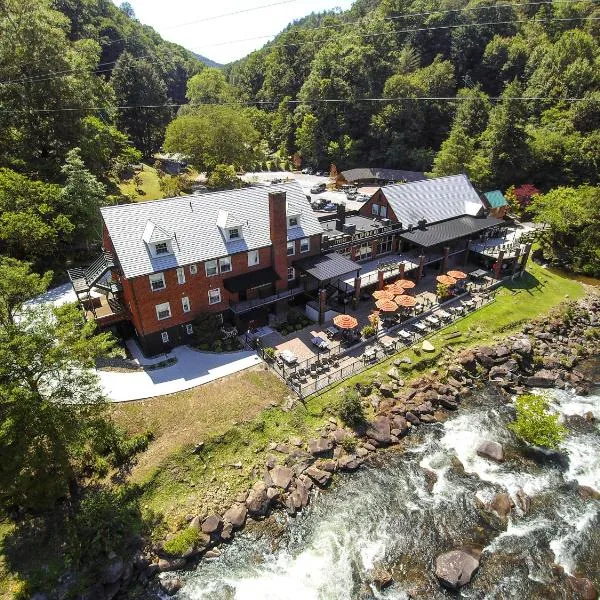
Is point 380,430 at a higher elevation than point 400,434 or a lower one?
higher

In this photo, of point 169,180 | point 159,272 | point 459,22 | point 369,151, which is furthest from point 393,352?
point 459,22

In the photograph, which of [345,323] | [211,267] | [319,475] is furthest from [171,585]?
[211,267]

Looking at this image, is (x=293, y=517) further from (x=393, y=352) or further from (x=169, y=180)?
(x=169, y=180)

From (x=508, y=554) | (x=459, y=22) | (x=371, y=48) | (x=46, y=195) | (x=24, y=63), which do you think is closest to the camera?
(x=508, y=554)

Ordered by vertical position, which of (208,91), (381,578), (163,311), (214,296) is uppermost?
(208,91)

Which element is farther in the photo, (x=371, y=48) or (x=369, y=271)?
(x=371, y=48)

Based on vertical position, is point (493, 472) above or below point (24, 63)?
below

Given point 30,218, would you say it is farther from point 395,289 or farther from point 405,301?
point 405,301

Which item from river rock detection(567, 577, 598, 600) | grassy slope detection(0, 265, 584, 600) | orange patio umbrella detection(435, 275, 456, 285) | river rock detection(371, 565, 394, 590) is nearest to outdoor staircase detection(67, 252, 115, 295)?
grassy slope detection(0, 265, 584, 600)
